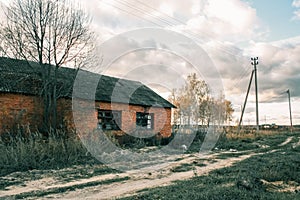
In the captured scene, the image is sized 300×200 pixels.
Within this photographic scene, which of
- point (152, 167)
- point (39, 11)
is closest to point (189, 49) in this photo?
point (152, 167)

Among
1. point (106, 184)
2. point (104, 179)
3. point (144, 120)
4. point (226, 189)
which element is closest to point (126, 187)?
point (106, 184)

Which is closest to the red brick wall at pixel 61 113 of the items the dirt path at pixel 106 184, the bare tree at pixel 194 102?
the dirt path at pixel 106 184

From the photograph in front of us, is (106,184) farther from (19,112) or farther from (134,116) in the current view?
(134,116)

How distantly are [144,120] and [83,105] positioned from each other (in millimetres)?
5536

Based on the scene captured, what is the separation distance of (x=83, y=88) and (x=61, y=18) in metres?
4.71

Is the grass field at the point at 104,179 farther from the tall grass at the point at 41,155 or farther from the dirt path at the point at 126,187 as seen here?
the dirt path at the point at 126,187

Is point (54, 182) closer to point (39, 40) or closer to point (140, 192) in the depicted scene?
point (140, 192)

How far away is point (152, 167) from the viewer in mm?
11422

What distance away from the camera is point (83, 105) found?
18.6m

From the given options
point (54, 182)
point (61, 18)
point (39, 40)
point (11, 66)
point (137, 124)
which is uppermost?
point (61, 18)

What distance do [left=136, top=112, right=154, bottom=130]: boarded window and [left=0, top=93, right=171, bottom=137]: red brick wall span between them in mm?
305

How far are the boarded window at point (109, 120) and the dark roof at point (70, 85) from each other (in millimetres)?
798

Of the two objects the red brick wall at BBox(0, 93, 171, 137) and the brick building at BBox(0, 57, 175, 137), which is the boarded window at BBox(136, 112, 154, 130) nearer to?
the brick building at BBox(0, 57, 175, 137)

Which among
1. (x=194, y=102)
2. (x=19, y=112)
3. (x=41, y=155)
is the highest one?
(x=194, y=102)
